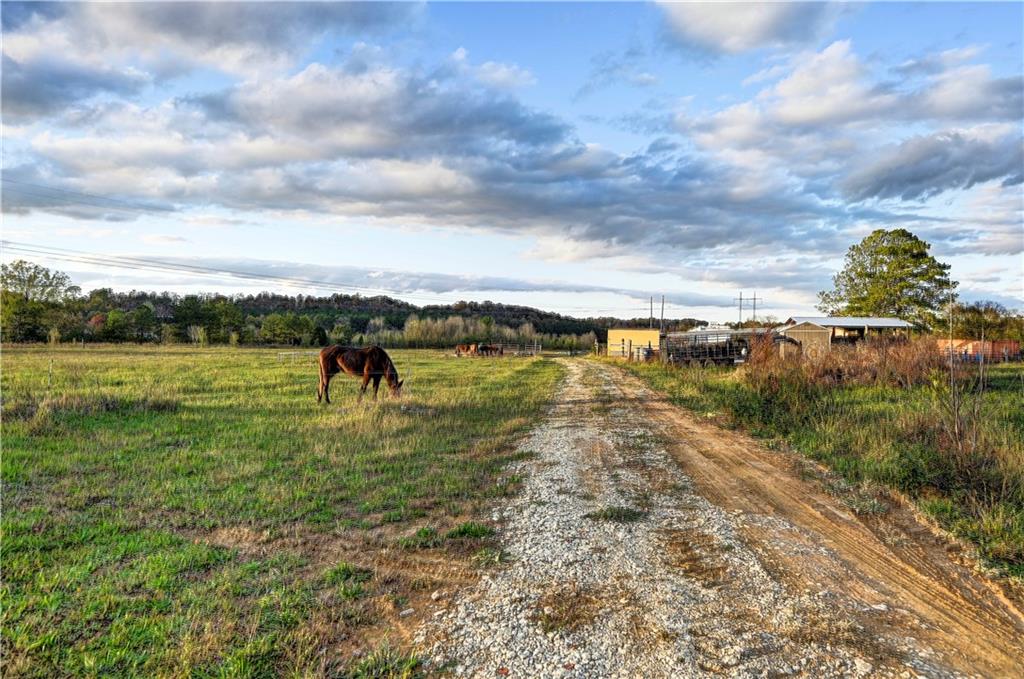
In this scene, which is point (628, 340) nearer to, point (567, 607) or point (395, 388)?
point (395, 388)

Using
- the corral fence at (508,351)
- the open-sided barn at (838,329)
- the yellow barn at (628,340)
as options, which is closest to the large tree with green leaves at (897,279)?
the open-sided barn at (838,329)

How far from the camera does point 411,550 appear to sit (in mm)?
5129

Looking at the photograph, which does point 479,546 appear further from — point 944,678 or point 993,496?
point 993,496

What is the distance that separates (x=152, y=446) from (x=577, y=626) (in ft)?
27.6

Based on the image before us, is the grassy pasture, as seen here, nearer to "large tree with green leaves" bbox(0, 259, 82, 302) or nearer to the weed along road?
the weed along road

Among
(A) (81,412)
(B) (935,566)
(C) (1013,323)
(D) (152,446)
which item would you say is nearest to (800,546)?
(B) (935,566)

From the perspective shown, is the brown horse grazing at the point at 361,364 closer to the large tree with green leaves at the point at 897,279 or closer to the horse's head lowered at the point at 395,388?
the horse's head lowered at the point at 395,388

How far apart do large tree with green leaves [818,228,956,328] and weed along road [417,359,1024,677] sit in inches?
1732

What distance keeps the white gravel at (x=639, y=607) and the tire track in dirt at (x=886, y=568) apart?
28 centimetres

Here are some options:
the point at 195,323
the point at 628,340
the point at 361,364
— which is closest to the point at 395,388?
the point at 361,364

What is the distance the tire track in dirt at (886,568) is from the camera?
3.61 meters

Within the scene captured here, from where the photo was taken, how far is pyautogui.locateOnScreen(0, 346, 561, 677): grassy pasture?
137 inches

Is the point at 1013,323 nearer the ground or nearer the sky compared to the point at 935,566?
nearer the sky

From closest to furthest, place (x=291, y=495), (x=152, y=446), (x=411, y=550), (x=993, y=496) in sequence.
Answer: (x=411, y=550)
(x=993, y=496)
(x=291, y=495)
(x=152, y=446)
